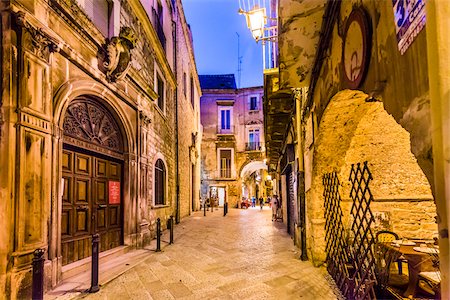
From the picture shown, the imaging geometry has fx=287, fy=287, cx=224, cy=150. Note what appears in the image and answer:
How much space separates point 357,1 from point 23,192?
14.9 ft

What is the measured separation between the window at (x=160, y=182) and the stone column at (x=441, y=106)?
10034 millimetres

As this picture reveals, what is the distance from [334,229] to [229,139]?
2383 cm

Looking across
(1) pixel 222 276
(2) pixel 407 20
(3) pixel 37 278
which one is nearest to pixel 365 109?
(2) pixel 407 20

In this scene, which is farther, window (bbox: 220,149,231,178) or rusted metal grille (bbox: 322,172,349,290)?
window (bbox: 220,149,231,178)

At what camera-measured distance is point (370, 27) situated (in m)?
2.22

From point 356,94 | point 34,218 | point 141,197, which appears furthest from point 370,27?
point 141,197

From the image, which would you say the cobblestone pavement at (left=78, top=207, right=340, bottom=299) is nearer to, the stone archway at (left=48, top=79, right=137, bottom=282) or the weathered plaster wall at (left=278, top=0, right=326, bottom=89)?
the stone archway at (left=48, top=79, right=137, bottom=282)

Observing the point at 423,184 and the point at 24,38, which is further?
the point at 423,184

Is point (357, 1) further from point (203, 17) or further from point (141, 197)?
point (203, 17)

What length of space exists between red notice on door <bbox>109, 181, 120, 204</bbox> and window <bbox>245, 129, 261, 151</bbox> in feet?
74.6

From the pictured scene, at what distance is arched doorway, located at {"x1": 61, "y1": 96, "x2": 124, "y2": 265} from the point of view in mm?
5473

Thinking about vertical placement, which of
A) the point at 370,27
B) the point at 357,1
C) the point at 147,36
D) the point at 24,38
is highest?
the point at 147,36

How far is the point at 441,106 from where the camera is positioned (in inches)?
49.7

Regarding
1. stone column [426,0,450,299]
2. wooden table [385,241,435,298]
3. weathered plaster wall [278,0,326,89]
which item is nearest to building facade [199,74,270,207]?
weathered plaster wall [278,0,326,89]
